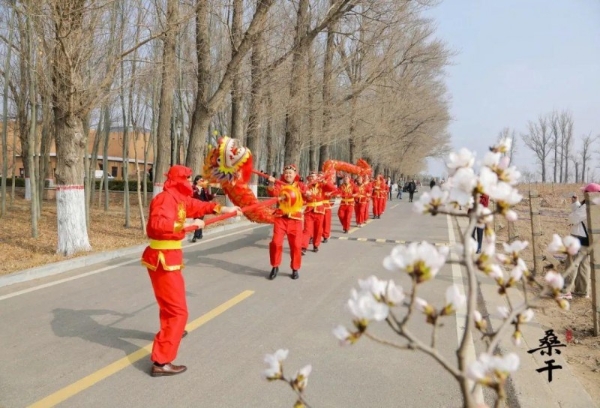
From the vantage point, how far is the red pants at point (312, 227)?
31.8 feet

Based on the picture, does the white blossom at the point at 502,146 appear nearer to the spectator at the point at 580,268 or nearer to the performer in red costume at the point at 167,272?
the performer in red costume at the point at 167,272

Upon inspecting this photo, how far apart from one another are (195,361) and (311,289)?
2.93 m

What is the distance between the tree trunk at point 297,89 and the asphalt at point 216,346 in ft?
30.9

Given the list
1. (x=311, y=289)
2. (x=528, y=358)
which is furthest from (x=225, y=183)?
(x=528, y=358)

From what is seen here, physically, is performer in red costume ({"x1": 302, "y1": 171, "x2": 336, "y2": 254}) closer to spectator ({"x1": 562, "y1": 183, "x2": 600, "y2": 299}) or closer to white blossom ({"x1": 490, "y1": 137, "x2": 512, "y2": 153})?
spectator ({"x1": 562, "y1": 183, "x2": 600, "y2": 299})

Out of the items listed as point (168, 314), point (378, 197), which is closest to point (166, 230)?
point (168, 314)

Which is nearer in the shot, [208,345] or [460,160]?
[460,160]

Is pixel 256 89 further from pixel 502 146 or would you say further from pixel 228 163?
pixel 502 146

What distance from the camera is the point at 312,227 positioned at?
393 inches

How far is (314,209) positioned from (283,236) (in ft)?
8.93

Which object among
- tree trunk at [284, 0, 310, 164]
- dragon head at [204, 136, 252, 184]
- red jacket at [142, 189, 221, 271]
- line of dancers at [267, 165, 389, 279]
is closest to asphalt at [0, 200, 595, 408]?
line of dancers at [267, 165, 389, 279]

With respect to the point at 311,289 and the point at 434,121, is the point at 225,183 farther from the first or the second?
the point at 434,121

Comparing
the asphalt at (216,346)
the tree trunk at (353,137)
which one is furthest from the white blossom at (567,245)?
the tree trunk at (353,137)

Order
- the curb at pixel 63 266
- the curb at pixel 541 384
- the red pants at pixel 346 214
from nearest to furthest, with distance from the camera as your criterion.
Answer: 1. the curb at pixel 541 384
2. the curb at pixel 63 266
3. the red pants at pixel 346 214
